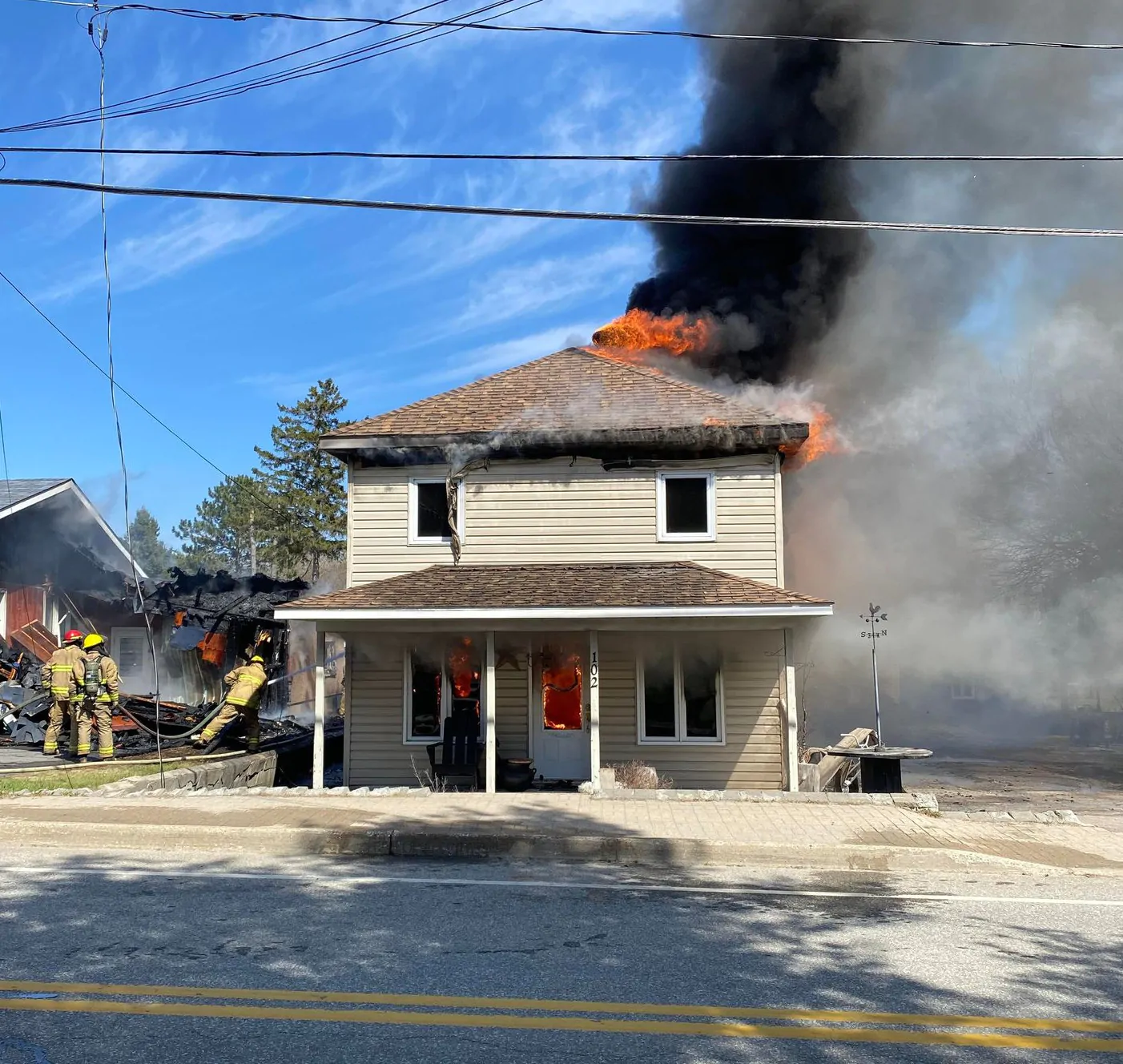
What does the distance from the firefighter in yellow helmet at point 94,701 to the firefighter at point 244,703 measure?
4.97ft

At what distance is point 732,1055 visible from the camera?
4027 mm

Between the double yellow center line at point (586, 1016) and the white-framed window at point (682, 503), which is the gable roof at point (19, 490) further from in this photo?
the double yellow center line at point (586, 1016)

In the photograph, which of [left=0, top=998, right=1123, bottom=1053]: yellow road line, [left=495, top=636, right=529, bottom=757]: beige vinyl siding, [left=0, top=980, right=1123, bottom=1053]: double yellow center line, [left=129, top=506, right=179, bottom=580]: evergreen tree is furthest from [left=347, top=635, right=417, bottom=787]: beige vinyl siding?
[left=129, top=506, right=179, bottom=580]: evergreen tree

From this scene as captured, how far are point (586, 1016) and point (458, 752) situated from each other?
960 centimetres

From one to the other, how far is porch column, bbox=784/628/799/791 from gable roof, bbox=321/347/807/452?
3.01 meters

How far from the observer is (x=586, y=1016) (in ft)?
14.7

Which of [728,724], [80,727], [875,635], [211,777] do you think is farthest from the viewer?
[875,635]

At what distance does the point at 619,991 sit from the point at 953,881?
4.10 m

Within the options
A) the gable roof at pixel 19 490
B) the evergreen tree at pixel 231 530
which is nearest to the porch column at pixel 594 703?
the gable roof at pixel 19 490

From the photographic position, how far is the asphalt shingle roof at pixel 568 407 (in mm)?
14930

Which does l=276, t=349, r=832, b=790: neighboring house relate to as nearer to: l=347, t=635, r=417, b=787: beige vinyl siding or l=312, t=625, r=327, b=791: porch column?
l=347, t=635, r=417, b=787: beige vinyl siding

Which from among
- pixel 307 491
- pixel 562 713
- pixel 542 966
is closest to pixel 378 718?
pixel 562 713

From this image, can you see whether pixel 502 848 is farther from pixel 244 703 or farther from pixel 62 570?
pixel 62 570

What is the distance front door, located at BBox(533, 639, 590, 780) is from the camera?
1451 cm
